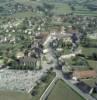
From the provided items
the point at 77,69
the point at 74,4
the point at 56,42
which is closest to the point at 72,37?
the point at 56,42

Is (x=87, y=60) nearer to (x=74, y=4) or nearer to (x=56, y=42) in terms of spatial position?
(x=56, y=42)

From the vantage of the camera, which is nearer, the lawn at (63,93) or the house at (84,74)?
the lawn at (63,93)

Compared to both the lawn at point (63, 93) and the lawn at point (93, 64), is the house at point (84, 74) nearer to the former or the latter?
the lawn at point (93, 64)

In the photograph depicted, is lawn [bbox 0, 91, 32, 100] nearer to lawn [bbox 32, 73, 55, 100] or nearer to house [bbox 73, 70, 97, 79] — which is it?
lawn [bbox 32, 73, 55, 100]

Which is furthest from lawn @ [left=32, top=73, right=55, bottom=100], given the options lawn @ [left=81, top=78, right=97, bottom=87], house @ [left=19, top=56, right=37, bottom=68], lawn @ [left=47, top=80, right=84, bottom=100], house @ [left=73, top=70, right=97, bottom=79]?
house @ [left=19, top=56, right=37, bottom=68]

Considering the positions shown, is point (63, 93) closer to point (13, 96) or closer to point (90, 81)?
point (13, 96)

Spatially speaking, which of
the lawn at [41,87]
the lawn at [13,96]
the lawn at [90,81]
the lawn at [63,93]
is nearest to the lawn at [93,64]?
the lawn at [90,81]
